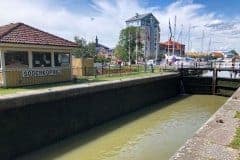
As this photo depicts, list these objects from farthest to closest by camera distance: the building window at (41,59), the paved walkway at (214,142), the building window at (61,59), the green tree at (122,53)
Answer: the green tree at (122,53), the building window at (61,59), the building window at (41,59), the paved walkway at (214,142)

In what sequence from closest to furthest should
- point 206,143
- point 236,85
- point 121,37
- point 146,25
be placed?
point 206,143
point 236,85
point 121,37
point 146,25

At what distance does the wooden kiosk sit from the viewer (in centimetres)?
1480

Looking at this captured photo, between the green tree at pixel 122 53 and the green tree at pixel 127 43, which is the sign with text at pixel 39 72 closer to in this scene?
the green tree at pixel 127 43

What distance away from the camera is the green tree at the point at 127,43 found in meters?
58.8

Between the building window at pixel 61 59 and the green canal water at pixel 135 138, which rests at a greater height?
the building window at pixel 61 59

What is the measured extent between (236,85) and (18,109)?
1928 cm

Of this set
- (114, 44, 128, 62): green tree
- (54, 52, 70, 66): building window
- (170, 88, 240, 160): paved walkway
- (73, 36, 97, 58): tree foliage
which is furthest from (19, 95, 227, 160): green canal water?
(114, 44, 128, 62): green tree

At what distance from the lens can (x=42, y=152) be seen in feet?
33.2

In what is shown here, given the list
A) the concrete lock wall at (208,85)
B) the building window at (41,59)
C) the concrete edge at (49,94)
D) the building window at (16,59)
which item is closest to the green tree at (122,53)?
the concrete lock wall at (208,85)

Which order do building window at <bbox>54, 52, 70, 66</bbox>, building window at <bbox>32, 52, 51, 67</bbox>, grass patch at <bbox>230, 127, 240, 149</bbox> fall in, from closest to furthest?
grass patch at <bbox>230, 127, 240, 149</bbox>
building window at <bbox>32, 52, 51, 67</bbox>
building window at <bbox>54, 52, 70, 66</bbox>

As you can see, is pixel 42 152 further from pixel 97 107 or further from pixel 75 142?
pixel 97 107

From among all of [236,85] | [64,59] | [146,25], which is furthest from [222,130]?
[146,25]

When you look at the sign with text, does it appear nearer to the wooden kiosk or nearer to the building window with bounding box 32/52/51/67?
the wooden kiosk

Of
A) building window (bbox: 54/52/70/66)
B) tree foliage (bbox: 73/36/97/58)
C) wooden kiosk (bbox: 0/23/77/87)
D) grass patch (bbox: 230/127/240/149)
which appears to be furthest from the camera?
tree foliage (bbox: 73/36/97/58)
